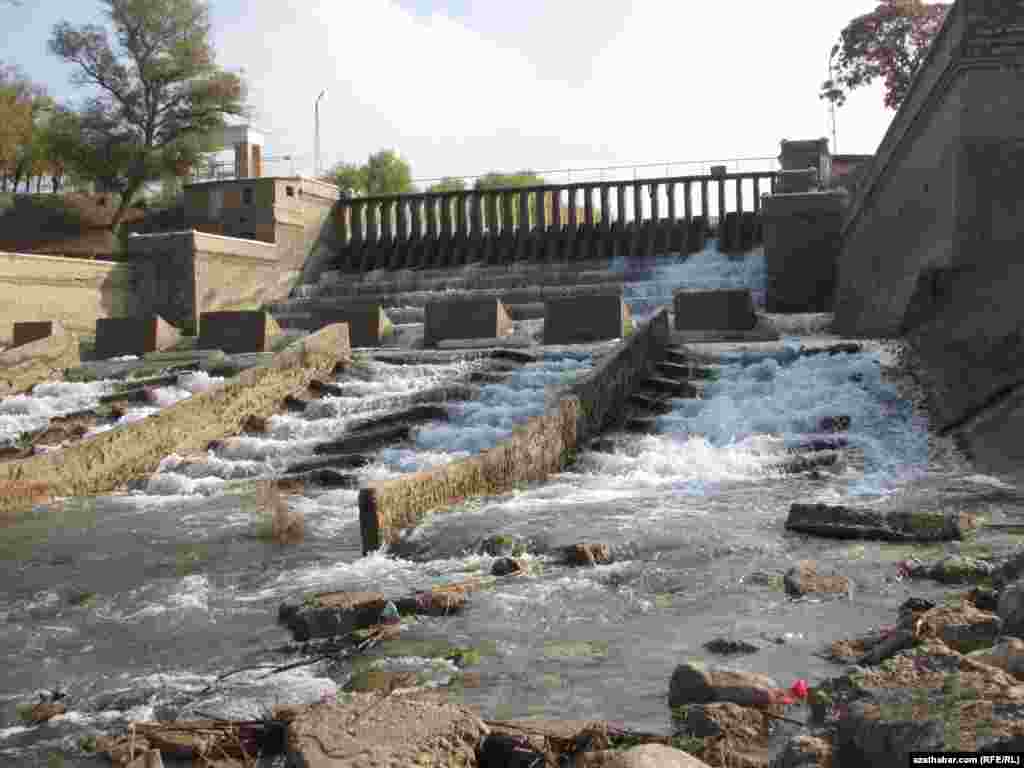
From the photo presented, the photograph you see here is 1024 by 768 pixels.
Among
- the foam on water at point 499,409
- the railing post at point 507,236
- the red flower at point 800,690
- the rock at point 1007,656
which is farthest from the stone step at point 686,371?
the railing post at point 507,236

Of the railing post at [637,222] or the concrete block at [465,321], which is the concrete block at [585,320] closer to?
the concrete block at [465,321]

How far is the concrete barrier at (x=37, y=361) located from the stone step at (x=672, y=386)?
944 centimetres

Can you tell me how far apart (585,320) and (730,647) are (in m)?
12.1

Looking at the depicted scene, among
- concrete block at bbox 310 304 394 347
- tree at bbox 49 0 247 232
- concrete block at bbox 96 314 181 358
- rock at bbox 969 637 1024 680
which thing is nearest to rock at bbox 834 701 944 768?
rock at bbox 969 637 1024 680

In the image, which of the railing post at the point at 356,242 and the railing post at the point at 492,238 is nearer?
the railing post at the point at 492,238

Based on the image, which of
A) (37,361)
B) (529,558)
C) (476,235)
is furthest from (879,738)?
(476,235)

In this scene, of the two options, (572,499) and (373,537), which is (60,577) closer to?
(373,537)

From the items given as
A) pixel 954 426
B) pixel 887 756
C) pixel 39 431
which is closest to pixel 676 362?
pixel 954 426

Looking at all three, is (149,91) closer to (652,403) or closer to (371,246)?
(371,246)

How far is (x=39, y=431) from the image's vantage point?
39.9ft

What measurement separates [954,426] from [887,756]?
7377mm

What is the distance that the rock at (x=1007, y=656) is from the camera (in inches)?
122

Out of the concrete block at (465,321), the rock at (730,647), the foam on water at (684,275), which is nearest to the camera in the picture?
the rock at (730,647)

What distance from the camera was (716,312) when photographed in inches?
624
